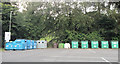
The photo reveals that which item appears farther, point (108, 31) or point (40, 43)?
point (108, 31)

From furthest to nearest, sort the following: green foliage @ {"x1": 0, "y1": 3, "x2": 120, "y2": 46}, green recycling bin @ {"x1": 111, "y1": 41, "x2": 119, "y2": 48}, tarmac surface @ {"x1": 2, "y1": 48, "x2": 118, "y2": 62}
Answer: green foliage @ {"x1": 0, "y1": 3, "x2": 120, "y2": 46}, green recycling bin @ {"x1": 111, "y1": 41, "x2": 119, "y2": 48}, tarmac surface @ {"x1": 2, "y1": 48, "x2": 118, "y2": 62}

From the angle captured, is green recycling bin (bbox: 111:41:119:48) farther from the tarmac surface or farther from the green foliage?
the tarmac surface

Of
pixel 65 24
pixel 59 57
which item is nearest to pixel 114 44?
pixel 65 24

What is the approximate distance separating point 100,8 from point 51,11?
396 inches

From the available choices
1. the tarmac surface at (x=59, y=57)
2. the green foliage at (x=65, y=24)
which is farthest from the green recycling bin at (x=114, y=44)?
the tarmac surface at (x=59, y=57)

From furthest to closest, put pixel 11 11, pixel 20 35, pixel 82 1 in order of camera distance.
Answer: pixel 20 35 < pixel 82 1 < pixel 11 11

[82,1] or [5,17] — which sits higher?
[82,1]

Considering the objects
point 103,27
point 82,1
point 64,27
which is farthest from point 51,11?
point 103,27

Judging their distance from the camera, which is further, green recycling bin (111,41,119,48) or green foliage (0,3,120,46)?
green foliage (0,3,120,46)

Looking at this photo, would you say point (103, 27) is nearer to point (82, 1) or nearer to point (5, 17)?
point (82, 1)

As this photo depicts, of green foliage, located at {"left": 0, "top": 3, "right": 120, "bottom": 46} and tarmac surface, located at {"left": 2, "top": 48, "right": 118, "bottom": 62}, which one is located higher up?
green foliage, located at {"left": 0, "top": 3, "right": 120, "bottom": 46}

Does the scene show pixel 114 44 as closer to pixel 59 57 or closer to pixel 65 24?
pixel 65 24

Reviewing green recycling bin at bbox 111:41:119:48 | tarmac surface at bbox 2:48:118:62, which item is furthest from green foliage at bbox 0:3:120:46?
tarmac surface at bbox 2:48:118:62

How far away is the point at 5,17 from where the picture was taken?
30.6m
